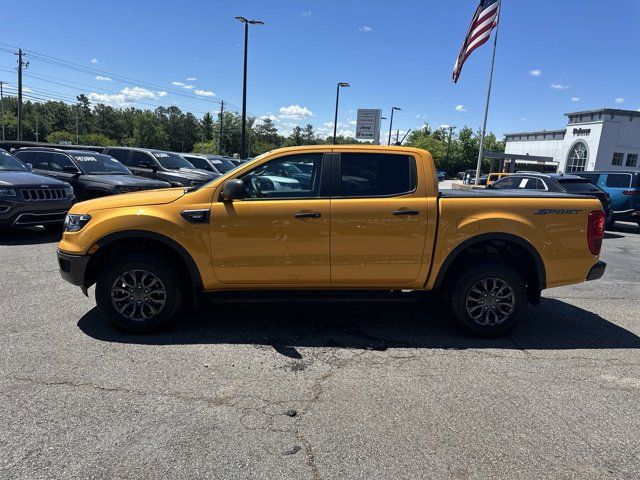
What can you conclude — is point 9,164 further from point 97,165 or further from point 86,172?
point 97,165

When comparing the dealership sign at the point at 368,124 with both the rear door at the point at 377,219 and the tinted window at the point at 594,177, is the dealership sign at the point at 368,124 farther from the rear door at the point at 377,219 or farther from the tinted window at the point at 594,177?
the rear door at the point at 377,219

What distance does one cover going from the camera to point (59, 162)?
11.1 m

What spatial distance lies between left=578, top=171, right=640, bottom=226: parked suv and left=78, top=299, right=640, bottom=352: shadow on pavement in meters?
9.73

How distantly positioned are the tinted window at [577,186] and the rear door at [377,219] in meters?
8.84

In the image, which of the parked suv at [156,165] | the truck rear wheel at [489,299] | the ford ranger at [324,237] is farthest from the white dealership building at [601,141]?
the truck rear wheel at [489,299]

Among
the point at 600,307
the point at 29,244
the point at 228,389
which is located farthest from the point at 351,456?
the point at 29,244

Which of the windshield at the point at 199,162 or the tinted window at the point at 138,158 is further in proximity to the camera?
the windshield at the point at 199,162

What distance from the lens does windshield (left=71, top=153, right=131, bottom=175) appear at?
35.6 feet

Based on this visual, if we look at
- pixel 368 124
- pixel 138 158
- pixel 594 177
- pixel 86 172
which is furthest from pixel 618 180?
pixel 368 124

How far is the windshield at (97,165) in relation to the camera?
10836mm

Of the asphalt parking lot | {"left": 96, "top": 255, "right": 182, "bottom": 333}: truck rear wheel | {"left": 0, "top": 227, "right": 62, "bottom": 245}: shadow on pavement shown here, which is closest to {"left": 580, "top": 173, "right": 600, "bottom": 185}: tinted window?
the asphalt parking lot

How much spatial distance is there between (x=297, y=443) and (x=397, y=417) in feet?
2.43

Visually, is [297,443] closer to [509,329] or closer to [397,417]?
[397,417]

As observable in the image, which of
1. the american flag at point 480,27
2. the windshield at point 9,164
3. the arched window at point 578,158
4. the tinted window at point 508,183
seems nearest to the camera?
the windshield at point 9,164
